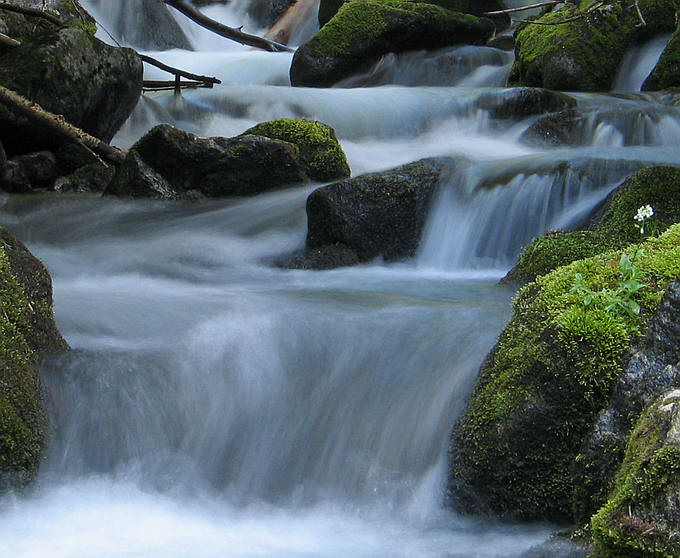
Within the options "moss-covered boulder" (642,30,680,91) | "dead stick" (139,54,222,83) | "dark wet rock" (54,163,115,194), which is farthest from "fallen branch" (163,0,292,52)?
"moss-covered boulder" (642,30,680,91)

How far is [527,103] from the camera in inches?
450

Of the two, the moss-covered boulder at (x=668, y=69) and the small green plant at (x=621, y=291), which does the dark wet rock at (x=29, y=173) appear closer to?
the small green plant at (x=621, y=291)

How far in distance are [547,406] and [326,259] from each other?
3750 mm

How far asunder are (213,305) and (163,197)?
3.76 metres

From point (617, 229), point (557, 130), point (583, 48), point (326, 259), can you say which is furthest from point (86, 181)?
point (583, 48)

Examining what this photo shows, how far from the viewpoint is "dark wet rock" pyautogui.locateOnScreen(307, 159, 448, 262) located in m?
7.05

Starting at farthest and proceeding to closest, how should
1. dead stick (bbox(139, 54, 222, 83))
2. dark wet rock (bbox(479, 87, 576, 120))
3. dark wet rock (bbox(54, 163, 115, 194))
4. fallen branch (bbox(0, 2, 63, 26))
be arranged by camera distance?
dark wet rock (bbox(479, 87, 576, 120)) → dead stick (bbox(139, 54, 222, 83)) → dark wet rock (bbox(54, 163, 115, 194)) → fallen branch (bbox(0, 2, 63, 26))

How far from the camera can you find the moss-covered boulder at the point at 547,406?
343 cm

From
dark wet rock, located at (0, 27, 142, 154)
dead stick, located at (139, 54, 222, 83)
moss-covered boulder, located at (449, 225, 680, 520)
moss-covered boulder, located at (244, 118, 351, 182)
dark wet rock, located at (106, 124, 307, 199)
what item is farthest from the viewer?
dead stick, located at (139, 54, 222, 83)

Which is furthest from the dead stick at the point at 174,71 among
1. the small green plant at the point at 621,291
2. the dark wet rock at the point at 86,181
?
the small green plant at the point at 621,291

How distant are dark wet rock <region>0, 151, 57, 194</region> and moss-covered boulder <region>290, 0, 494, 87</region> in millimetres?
5750

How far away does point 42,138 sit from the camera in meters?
9.50

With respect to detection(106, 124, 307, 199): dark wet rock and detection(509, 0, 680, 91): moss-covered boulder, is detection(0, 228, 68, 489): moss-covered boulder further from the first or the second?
detection(509, 0, 680, 91): moss-covered boulder

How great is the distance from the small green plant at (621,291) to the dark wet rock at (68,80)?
277 inches
